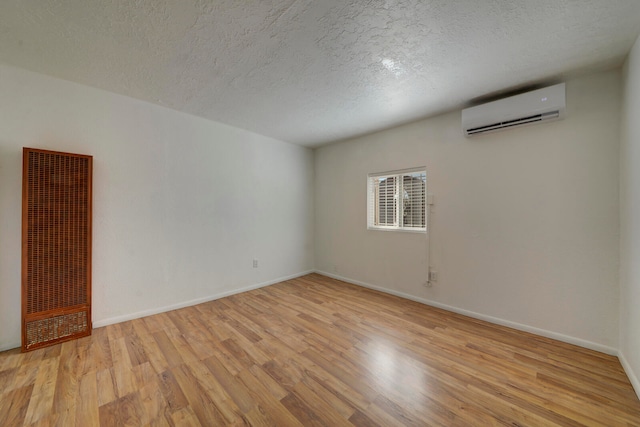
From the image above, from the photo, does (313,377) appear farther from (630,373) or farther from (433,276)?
(630,373)

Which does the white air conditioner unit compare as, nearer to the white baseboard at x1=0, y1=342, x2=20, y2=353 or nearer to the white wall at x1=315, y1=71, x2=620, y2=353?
the white wall at x1=315, y1=71, x2=620, y2=353

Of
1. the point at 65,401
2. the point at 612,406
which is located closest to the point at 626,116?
the point at 612,406

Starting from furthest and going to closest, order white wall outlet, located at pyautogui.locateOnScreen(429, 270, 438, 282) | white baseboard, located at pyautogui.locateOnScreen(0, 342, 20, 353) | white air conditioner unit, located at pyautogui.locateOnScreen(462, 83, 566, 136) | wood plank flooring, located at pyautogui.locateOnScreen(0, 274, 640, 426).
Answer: white wall outlet, located at pyautogui.locateOnScreen(429, 270, 438, 282) → white air conditioner unit, located at pyautogui.locateOnScreen(462, 83, 566, 136) → white baseboard, located at pyautogui.locateOnScreen(0, 342, 20, 353) → wood plank flooring, located at pyautogui.locateOnScreen(0, 274, 640, 426)

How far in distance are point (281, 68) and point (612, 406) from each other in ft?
11.3

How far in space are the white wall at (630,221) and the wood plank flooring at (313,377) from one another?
0.22m

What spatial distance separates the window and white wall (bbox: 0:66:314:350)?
5.55 ft

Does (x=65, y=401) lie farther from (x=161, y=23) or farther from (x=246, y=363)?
(x=161, y=23)

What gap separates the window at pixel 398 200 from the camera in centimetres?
336

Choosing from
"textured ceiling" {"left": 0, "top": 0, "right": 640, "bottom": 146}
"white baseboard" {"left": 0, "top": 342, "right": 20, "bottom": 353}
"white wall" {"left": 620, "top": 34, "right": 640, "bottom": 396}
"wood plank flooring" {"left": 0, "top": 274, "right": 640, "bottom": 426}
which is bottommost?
"wood plank flooring" {"left": 0, "top": 274, "right": 640, "bottom": 426}

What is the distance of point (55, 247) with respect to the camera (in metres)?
2.19

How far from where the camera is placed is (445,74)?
7.05 feet

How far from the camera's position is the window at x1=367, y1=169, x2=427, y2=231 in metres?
3.36

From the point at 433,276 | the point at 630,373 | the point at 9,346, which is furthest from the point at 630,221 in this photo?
the point at 9,346

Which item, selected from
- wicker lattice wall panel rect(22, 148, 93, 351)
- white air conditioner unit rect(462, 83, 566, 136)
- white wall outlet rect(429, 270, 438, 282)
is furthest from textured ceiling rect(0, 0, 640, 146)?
white wall outlet rect(429, 270, 438, 282)
